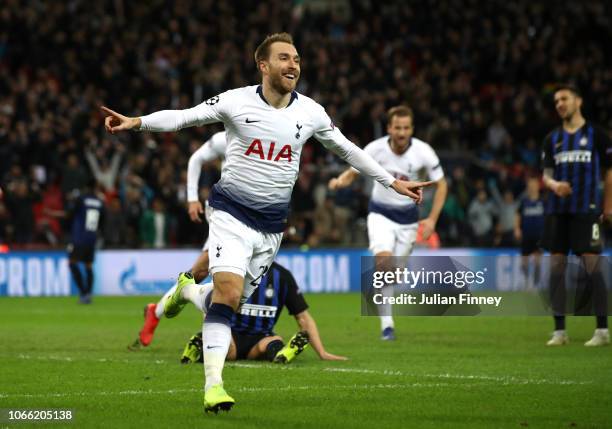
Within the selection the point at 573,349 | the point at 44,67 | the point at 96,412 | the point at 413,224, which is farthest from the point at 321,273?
the point at 96,412

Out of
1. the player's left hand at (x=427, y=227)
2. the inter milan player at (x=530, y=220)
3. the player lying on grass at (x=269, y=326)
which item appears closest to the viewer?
the player lying on grass at (x=269, y=326)

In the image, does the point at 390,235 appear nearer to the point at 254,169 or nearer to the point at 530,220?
the point at 254,169

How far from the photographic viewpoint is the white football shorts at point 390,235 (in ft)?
44.0

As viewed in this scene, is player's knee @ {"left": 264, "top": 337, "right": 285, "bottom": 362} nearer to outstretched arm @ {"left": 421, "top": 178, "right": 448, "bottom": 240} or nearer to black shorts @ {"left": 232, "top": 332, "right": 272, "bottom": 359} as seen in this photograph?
black shorts @ {"left": 232, "top": 332, "right": 272, "bottom": 359}

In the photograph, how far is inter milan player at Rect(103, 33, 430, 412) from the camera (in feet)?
25.5

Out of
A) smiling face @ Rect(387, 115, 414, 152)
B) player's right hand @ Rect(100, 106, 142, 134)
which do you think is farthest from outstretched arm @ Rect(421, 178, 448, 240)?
player's right hand @ Rect(100, 106, 142, 134)

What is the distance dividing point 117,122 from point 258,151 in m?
1.05

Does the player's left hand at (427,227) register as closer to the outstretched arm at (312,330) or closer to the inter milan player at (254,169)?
the outstretched arm at (312,330)

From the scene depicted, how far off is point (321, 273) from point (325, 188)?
7.99 feet

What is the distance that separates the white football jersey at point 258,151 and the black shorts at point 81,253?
12723 millimetres

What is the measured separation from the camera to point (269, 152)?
26.3 ft

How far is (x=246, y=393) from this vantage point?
8492 mm

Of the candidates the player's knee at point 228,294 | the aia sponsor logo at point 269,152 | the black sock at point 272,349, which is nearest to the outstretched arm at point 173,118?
the aia sponsor logo at point 269,152

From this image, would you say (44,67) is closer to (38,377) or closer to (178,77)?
(178,77)
